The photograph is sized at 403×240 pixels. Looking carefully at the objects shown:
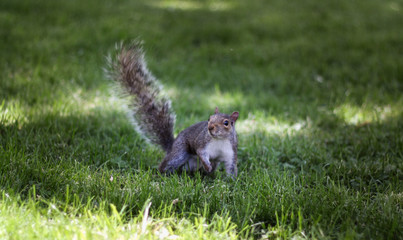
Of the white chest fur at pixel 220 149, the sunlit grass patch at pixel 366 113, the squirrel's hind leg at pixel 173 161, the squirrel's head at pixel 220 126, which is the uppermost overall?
the squirrel's head at pixel 220 126

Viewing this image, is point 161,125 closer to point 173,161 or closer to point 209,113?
point 173,161

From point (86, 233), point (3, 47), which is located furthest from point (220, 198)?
point (3, 47)

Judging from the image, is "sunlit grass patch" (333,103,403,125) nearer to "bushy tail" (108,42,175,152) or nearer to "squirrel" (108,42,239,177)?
"squirrel" (108,42,239,177)

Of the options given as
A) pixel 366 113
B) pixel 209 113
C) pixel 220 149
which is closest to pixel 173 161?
pixel 220 149

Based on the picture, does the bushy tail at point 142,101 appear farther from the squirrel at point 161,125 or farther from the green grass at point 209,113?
the green grass at point 209,113

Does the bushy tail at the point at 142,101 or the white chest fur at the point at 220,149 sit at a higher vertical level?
the bushy tail at the point at 142,101

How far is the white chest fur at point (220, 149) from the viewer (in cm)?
255

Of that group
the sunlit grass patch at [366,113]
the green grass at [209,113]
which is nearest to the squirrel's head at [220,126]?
the green grass at [209,113]

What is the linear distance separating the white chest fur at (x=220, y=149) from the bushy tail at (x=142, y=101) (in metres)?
0.44

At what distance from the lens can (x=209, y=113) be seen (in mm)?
3887

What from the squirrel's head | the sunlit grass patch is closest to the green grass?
the sunlit grass patch

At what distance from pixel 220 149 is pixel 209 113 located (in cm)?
135

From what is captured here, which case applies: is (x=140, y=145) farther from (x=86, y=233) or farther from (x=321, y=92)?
(x=321, y=92)

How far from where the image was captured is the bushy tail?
2.91 metres
